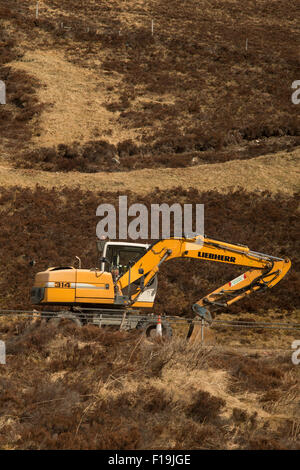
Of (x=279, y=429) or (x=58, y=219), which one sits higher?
(x=279, y=429)

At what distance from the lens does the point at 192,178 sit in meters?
32.8

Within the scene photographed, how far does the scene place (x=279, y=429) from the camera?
838cm

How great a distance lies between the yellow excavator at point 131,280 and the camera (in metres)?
14.3

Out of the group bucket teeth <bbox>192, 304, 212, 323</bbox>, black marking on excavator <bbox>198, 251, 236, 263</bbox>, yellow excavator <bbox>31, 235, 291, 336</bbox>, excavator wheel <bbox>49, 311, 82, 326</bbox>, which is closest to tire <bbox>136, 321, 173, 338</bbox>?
yellow excavator <bbox>31, 235, 291, 336</bbox>

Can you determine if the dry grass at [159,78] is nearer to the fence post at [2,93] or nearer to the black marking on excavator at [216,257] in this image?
the fence post at [2,93]

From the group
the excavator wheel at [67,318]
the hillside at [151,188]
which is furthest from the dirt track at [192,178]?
the excavator wheel at [67,318]

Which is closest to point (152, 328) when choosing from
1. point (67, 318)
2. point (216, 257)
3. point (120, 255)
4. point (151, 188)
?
point (120, 255)

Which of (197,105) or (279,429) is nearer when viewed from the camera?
(279,429)

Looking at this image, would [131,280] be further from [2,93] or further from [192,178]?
[2,93]

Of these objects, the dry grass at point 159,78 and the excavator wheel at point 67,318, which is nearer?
the excavator wheel at point 67,318

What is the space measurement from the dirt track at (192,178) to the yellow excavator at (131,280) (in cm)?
1587
